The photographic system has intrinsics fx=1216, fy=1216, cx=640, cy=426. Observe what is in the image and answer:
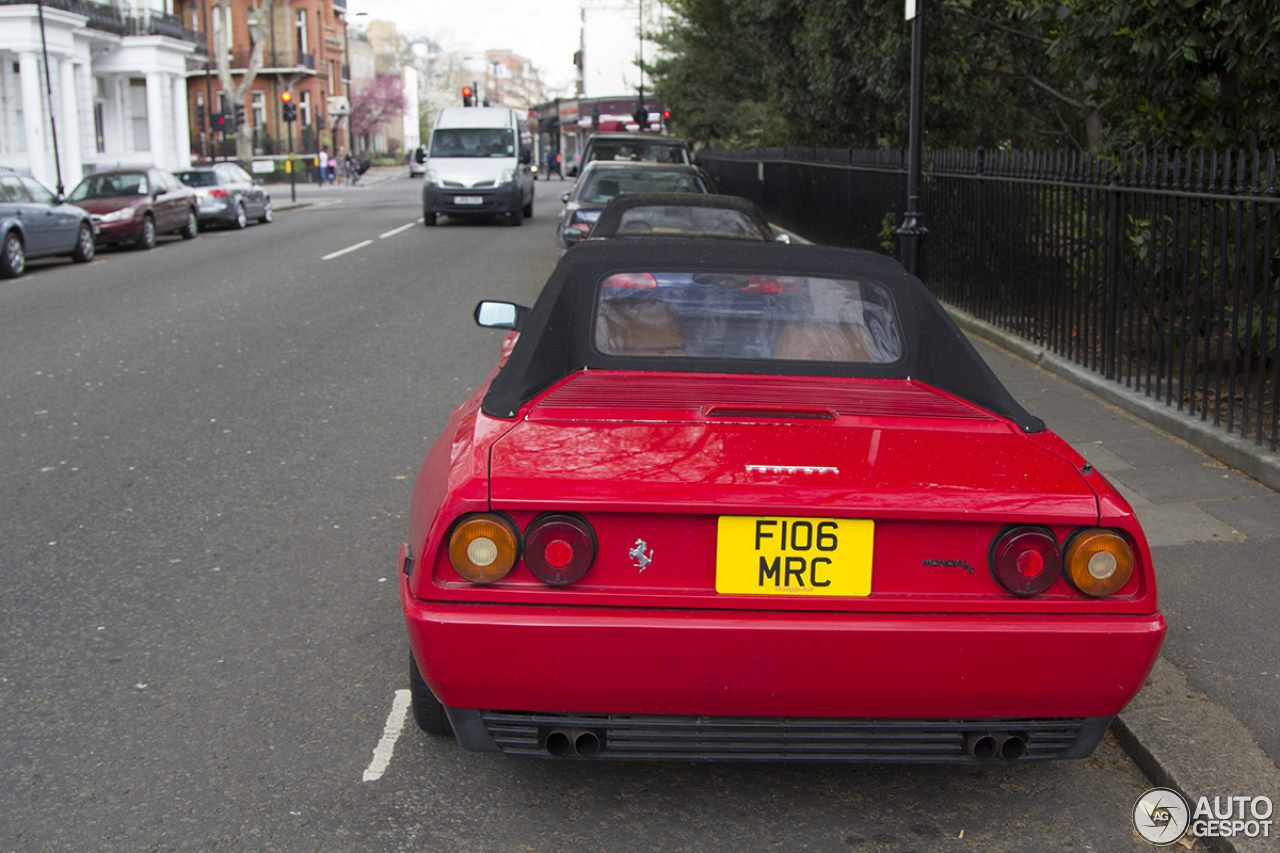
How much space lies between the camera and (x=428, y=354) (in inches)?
411

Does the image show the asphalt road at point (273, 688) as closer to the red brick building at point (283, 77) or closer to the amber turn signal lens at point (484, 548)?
the amber turn signal lens at point (484, 548)

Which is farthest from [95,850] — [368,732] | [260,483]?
[260,483]

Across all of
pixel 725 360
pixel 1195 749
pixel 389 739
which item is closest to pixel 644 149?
pixel 725 360

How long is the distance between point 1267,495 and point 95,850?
5235 mm

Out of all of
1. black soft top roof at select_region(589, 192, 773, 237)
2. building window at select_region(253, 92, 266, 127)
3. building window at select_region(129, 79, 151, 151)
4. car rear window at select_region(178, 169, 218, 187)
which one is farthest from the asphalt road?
building window at select_region(253, 92, 266, 127)

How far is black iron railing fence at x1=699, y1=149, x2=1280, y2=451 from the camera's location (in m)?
6.66

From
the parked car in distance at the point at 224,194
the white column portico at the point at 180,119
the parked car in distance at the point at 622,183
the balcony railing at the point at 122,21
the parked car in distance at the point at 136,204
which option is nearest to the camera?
the parked car in distance at the point at 622,183

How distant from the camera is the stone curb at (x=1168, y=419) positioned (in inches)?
240

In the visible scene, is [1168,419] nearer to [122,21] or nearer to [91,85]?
[91,85]

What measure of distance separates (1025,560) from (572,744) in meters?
1.12

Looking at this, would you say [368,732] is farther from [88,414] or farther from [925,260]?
[925,260]

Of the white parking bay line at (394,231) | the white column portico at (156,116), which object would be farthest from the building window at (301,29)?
the white parking bay line at (394,231)

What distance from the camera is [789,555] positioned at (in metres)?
2.71

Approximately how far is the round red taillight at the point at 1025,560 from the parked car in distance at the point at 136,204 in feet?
71.9
